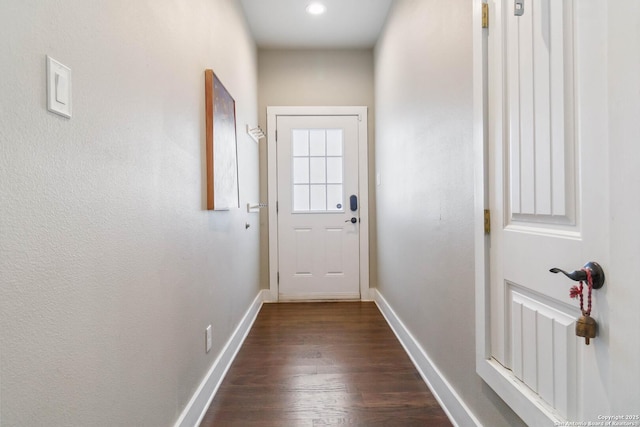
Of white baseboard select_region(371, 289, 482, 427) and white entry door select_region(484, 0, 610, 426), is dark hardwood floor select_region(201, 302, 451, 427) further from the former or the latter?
white entry door select_region(484, 0, 610, 426)

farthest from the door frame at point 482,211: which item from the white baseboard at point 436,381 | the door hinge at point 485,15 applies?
the white baseboard at point 436,381

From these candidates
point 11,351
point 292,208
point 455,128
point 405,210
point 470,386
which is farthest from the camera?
point 292,208

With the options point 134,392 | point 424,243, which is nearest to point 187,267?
point 134,392

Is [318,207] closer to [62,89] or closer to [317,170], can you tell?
[317,170]

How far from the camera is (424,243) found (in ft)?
6.61

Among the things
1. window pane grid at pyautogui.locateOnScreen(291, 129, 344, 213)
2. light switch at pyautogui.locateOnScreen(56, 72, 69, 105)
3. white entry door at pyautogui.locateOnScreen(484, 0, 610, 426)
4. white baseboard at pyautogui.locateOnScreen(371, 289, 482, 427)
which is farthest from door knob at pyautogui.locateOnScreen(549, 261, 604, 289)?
window pane grid at pyautogui.locateOnScreen(291, 129, 344, 213)

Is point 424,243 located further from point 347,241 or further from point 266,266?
point 266,266

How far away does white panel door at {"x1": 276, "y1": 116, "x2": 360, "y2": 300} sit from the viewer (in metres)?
3.61

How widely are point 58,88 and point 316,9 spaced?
2.66 meters

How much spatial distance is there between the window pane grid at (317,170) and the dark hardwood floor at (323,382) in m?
1.32

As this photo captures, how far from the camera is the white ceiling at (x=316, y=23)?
2818 mm

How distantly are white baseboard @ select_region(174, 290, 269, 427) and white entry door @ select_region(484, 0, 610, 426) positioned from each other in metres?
1.30

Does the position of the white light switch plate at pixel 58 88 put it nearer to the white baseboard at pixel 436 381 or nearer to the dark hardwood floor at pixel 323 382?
the dark hardwood floor at pixel 323 382

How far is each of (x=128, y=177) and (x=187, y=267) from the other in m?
0.60
